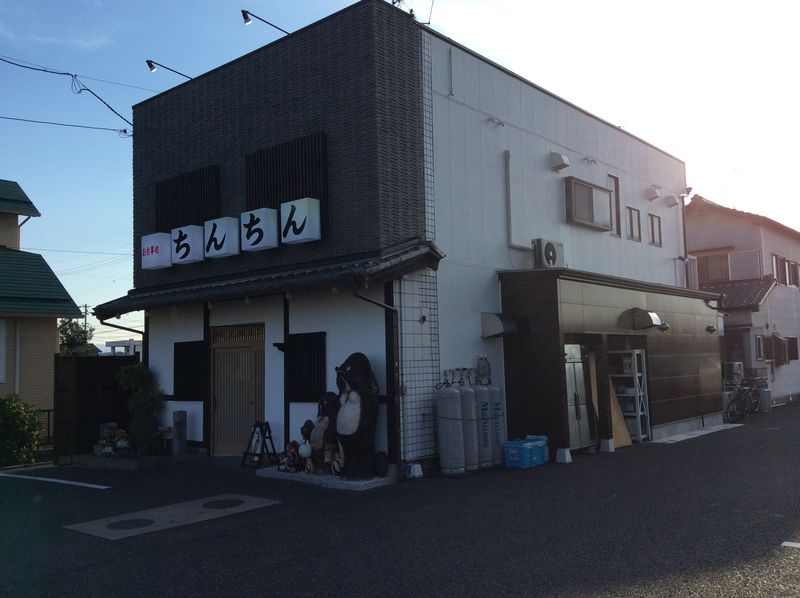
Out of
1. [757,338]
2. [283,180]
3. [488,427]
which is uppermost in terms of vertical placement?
[283,180]

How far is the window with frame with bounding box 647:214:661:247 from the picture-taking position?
19.1 meters

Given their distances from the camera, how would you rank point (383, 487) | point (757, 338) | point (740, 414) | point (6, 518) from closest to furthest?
1. point (6, 518)
2. point (383, 487)
3. point (740, 414)
4. point (757, 338)

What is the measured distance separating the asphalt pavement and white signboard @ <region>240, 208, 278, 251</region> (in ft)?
13.1

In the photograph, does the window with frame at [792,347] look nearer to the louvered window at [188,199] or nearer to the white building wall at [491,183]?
the white building wall at [491,183]

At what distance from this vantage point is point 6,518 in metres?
8.59

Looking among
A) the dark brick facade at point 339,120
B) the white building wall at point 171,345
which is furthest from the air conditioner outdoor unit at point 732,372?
the white building wall at point 171,345

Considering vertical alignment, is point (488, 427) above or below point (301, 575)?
above

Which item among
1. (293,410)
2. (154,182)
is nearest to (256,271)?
(293,410)

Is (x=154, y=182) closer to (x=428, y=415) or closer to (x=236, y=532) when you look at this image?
(x=428, y=415)

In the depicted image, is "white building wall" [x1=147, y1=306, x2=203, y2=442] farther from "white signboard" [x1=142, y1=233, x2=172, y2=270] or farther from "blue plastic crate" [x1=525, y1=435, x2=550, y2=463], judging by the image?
"blue plastic crate" [x1=525, y1=435, x2=550, y2=463]

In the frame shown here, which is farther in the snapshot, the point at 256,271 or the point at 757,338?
the point at 757,338

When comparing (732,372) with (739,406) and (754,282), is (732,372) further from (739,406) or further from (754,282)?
(754,282)

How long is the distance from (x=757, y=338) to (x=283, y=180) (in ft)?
62.0

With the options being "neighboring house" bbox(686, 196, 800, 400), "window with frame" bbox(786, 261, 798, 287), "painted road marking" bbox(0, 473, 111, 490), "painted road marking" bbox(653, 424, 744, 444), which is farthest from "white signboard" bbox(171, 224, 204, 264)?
"window with frame" bbox(786, 261, 798, 287)
